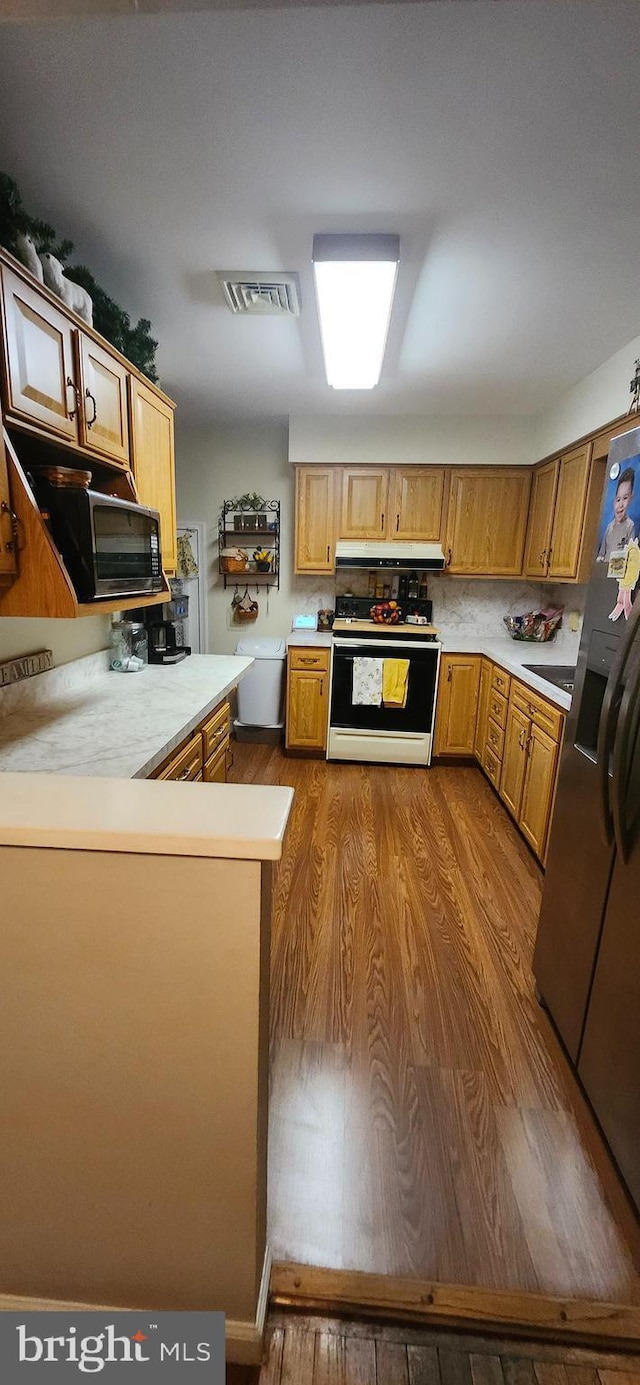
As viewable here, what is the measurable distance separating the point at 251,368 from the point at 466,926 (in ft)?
9.93

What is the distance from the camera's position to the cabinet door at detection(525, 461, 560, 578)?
134 inches

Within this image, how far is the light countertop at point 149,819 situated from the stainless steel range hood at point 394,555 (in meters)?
3.22

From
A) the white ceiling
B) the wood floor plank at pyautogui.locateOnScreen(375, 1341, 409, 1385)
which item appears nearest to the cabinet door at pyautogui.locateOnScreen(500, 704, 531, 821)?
the white ceiling

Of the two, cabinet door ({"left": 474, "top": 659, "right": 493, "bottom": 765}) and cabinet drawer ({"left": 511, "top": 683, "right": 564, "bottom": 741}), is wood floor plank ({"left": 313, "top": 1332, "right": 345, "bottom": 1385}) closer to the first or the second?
cabinet drawer ({"left": 511, "top": 683, "right": 564, "bottom": 741})

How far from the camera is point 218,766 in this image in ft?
8.11

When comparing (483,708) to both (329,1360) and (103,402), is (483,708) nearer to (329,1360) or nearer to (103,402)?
(103,402)

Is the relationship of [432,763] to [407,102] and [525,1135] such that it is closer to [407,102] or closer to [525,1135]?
[525,1135]

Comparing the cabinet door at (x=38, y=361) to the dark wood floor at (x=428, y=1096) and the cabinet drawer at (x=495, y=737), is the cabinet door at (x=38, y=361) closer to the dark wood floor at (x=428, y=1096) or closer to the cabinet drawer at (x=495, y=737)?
the dark wood floor at (x=428, y=1096)

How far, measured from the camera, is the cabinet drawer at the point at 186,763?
175 centimetres

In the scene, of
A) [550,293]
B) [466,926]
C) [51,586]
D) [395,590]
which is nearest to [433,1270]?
[466,926]

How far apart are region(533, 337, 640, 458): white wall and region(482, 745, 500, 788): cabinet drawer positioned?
194 cm

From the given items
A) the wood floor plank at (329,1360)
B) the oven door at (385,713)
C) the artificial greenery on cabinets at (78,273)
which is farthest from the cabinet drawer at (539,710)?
the artificial greenery on cabinets at (78,273)

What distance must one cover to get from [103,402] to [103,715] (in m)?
1.09

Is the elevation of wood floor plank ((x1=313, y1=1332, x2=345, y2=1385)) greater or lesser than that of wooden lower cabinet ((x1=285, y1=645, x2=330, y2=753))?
lesser
